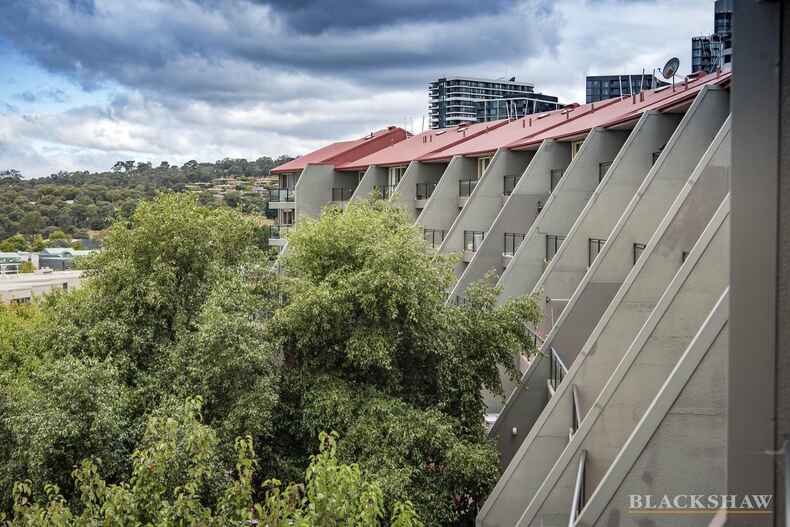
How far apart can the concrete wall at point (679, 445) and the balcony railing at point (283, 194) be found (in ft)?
137

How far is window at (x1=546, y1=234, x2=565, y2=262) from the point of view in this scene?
28609 millimetres

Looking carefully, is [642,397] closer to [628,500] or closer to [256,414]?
[628,500]

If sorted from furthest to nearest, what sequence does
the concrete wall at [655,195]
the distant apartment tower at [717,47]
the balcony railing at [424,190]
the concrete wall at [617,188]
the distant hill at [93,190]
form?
the distant hill at [93,190] → the balcony railing at [424,190] → the concrete wall at [617,188] → the distant apartment tower at [717,47] → the concrete wall at [655,195]

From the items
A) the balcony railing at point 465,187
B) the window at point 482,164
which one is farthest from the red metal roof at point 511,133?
the balcony railing at point 465,187

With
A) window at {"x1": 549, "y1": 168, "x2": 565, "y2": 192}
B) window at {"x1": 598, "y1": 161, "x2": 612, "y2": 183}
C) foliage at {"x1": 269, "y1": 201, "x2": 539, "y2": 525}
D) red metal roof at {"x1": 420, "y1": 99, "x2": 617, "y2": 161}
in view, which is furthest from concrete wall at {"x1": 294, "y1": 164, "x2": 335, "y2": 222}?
foliage at {"x1": 269, "y1": 201, "x2": 539, "y2": 525}

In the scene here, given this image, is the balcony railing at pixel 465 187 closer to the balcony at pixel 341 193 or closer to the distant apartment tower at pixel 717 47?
the distant apartment tower at pixel 717 47

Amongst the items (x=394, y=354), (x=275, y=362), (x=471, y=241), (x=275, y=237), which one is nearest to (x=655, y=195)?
(x=394, y=354)

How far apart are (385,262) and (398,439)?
177 inches

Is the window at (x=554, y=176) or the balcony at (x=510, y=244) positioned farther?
the balcony at (x=510, y=244)

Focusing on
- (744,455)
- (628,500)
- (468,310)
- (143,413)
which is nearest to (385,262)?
(468,310)

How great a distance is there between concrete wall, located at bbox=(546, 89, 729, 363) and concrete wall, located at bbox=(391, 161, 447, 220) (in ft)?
75.8

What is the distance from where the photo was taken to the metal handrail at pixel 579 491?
15527 mm

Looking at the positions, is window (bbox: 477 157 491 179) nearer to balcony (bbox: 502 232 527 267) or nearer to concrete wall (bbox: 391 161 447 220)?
concrete wall (bbox: 391 161 447 220)

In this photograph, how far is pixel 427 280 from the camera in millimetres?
21719
